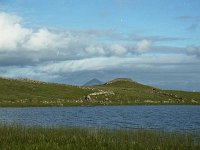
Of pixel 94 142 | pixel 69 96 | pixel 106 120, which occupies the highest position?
pixel 69 96

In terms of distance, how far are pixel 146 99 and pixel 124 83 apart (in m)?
58.5

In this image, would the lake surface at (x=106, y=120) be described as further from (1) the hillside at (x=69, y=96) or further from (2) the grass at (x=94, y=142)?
(1) the hillside at (x=69, y=96)

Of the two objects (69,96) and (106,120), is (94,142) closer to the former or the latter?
(106,120)

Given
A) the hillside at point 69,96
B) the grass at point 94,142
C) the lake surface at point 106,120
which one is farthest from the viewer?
the hillside at point 69,96

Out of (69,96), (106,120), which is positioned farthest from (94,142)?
(69,96)

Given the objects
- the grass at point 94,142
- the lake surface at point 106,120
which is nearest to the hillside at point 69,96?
the lake surface at point 106,120

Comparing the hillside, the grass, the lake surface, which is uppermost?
the hillside

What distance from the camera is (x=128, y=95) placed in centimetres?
14075

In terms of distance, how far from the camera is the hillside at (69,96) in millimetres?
116050

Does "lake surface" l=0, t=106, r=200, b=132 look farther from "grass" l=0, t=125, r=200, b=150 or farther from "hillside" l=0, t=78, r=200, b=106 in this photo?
"hillside" l=0, t=78, r=200, b=106

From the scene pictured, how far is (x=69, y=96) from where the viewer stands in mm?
130250

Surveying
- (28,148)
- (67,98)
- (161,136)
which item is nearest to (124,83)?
(67,98)

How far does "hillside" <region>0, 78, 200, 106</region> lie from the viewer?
381 feet

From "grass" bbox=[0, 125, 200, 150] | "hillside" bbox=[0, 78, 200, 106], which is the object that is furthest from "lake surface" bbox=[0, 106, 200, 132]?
"hillside" bbox=[0, 78, 200, 106]
